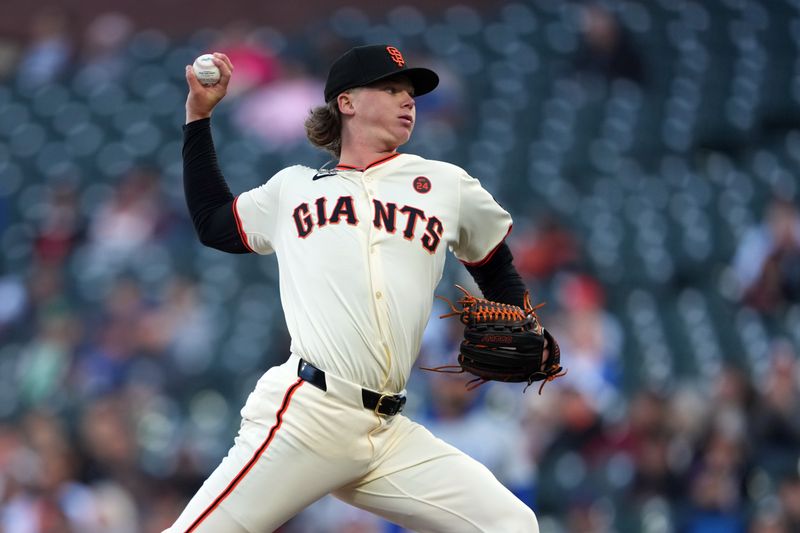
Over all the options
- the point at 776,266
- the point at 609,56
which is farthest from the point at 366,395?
the point at 609,56

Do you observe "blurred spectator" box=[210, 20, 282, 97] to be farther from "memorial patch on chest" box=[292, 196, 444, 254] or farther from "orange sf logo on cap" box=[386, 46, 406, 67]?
"memorial patch on chest" box=[292, 196, 444, 254]

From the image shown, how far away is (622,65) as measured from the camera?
8.55 metres

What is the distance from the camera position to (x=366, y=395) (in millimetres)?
2660

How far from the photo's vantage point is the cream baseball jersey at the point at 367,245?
106 inches

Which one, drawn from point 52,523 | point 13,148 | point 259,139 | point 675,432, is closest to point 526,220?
point 675,432

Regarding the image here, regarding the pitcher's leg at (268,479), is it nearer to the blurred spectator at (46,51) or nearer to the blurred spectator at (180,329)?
the blurred spectator at (180,329)

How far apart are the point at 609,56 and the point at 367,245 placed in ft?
20.3

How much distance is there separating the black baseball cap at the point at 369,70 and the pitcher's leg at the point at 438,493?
0.85 m

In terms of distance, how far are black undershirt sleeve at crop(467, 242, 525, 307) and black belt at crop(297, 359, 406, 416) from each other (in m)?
0.43

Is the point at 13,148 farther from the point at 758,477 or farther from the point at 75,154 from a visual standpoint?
the point at 758,477

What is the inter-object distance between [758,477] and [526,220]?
2.12 metres

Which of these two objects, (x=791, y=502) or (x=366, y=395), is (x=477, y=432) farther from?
(x=366, y=395)

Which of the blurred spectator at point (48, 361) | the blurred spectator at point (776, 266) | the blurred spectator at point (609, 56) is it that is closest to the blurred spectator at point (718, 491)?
the blurred spectator at point (776, 266)

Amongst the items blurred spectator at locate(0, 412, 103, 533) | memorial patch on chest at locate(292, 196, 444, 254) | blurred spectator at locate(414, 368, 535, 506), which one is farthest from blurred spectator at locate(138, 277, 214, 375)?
memorial patch on chest at locate(292, 196, 444, 254)
